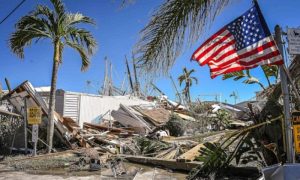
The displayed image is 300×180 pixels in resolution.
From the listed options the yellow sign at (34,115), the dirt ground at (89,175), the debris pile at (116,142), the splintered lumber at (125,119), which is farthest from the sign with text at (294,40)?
the splintered lumber at (125,119)

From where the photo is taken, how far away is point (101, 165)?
35.6ft

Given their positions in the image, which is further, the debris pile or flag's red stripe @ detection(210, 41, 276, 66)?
the debris pile

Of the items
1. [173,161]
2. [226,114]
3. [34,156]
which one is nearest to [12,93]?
[34,156]

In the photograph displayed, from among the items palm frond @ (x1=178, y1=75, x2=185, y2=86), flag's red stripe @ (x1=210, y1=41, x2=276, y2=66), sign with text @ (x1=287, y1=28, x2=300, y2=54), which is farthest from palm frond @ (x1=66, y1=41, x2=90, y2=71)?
palm frond @ (x1=178, y1=75, x2=185, y2=86)

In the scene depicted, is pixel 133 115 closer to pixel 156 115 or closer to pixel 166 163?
pixel 156 115

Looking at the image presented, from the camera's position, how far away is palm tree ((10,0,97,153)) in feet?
43.1

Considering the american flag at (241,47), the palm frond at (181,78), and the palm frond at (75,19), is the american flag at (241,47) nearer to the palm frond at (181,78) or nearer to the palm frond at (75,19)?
the palm frond at (75,19)

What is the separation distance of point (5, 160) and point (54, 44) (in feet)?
15.6

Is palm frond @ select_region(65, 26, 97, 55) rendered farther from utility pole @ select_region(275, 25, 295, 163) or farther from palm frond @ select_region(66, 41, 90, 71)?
utility pole @ select_region(275, 25, 295, 163)

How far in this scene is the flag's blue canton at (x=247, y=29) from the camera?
587 centimetres

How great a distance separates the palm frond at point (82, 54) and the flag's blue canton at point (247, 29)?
8886 mm

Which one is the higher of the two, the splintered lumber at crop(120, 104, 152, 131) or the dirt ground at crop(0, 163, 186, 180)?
the splintered lumber at crop(120, 104, 152, 131)

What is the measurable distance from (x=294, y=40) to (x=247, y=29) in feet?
2.77

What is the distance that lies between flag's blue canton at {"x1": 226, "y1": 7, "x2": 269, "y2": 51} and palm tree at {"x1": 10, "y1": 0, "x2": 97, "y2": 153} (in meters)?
8.79
